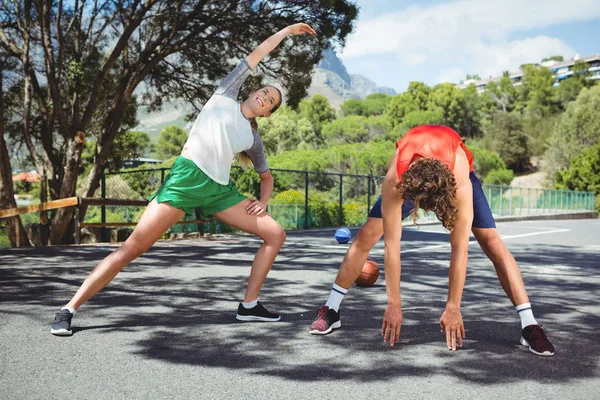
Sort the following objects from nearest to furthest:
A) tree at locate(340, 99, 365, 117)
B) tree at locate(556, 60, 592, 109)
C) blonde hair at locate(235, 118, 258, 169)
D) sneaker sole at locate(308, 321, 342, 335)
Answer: sneaker sole at locate(308, 321, 342, 335) < blonde hair at locate(235, 118, 258, 169) < tree at locate(556, 60, 592, 109) < tree at locate(340, 99, 365, 117)

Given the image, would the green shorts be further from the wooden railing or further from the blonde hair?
the wooden railing

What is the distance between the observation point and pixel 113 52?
44.1 ft

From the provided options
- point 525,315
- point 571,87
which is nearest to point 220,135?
point 525,315

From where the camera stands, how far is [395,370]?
3.20m

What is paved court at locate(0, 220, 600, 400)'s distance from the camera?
9.52 ft

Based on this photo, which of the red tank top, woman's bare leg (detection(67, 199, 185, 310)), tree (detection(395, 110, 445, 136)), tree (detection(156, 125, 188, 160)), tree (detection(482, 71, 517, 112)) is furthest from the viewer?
tree (detection(482, 71, 517, 112))

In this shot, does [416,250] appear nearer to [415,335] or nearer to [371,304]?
[371,304]

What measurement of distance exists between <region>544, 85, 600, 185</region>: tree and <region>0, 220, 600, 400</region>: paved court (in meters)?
55.5

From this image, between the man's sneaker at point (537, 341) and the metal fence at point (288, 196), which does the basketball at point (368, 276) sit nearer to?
the man's sneaker at point (537, 341)

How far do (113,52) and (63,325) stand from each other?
35.3 ft

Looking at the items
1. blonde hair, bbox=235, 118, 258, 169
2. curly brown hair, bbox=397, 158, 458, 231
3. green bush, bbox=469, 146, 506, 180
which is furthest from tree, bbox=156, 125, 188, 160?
curly brown hair, bbox=397, 158, 458, 231

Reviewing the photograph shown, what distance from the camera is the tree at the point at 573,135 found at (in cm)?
5834

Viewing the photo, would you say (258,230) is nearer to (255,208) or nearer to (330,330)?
(255,208)

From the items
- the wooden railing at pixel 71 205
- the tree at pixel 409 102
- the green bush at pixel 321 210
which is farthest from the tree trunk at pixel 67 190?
the tree at pixel 409 102
